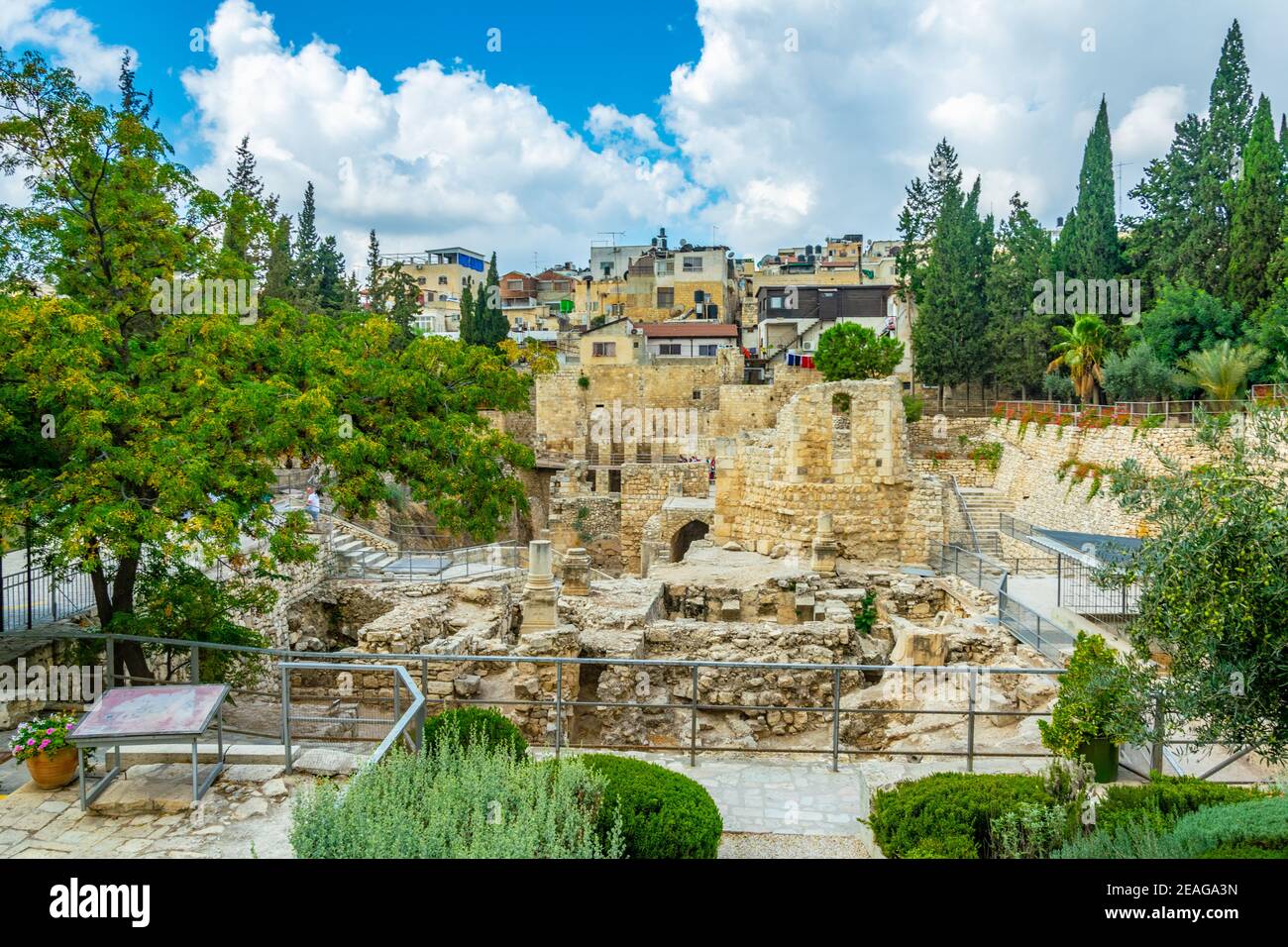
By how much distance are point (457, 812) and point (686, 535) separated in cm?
2645

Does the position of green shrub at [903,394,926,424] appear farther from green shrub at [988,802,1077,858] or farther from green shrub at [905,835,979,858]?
green shrub at [905,835,979,858]

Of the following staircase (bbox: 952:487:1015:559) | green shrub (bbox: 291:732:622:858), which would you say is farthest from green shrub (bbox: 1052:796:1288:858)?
staircase (bbox: 952:487:1015:559)

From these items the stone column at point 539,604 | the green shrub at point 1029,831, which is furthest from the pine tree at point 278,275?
the green shrub at point 1029,831

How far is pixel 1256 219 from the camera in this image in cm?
2934

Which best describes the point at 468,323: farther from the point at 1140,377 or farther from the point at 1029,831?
the point at 1029,831

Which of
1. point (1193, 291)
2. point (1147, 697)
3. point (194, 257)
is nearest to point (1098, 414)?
point (1193, 291)

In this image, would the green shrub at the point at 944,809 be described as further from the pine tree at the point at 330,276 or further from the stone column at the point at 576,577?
the pine tree at the point at 330,276

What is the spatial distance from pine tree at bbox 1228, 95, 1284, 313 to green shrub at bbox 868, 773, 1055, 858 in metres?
29.9

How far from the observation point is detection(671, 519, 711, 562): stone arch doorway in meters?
30.3

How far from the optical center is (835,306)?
5569 centimetres

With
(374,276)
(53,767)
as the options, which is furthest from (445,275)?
(53,767)

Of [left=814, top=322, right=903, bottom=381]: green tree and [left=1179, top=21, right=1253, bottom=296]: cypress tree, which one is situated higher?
[left=1179, top=21, right=1253, bottom=296]: cypress tree

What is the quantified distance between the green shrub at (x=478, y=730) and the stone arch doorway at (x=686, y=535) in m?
22.7
